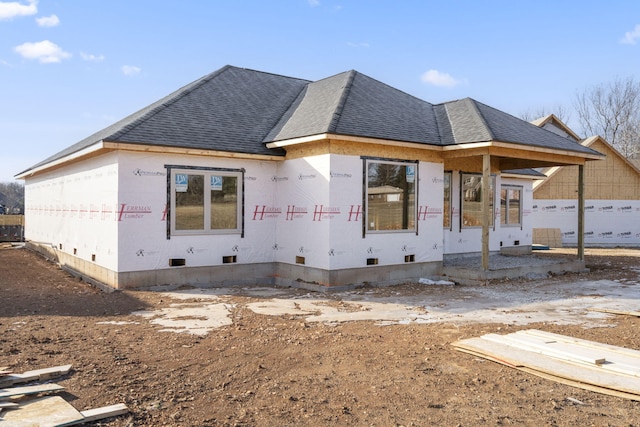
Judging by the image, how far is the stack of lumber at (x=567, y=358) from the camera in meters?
5.11

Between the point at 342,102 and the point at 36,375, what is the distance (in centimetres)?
931

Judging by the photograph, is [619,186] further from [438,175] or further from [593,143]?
[438,175]

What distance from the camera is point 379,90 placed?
14.5 m

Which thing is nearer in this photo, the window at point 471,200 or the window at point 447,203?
the window at point 447,203

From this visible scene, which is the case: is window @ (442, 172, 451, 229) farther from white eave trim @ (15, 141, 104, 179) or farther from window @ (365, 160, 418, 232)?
white eave trim @ (15, 141, 104, 179)

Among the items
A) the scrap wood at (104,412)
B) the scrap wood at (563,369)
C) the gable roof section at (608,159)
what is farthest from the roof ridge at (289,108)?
the gable roof section at (608,159)

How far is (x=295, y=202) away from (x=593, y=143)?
810 inches

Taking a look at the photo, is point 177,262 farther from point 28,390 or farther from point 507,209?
point 507,209

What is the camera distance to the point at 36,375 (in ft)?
16.8

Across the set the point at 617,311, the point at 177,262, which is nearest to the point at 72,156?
the point at 177,262

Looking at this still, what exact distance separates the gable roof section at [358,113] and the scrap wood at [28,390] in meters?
7.59

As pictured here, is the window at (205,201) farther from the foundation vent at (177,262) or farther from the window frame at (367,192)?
the window frame at (367,192)

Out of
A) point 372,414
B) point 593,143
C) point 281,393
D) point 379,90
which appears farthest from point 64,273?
point 593,143

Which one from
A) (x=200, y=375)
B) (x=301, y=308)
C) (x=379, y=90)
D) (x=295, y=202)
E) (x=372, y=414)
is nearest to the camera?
(x=372, y=414)
